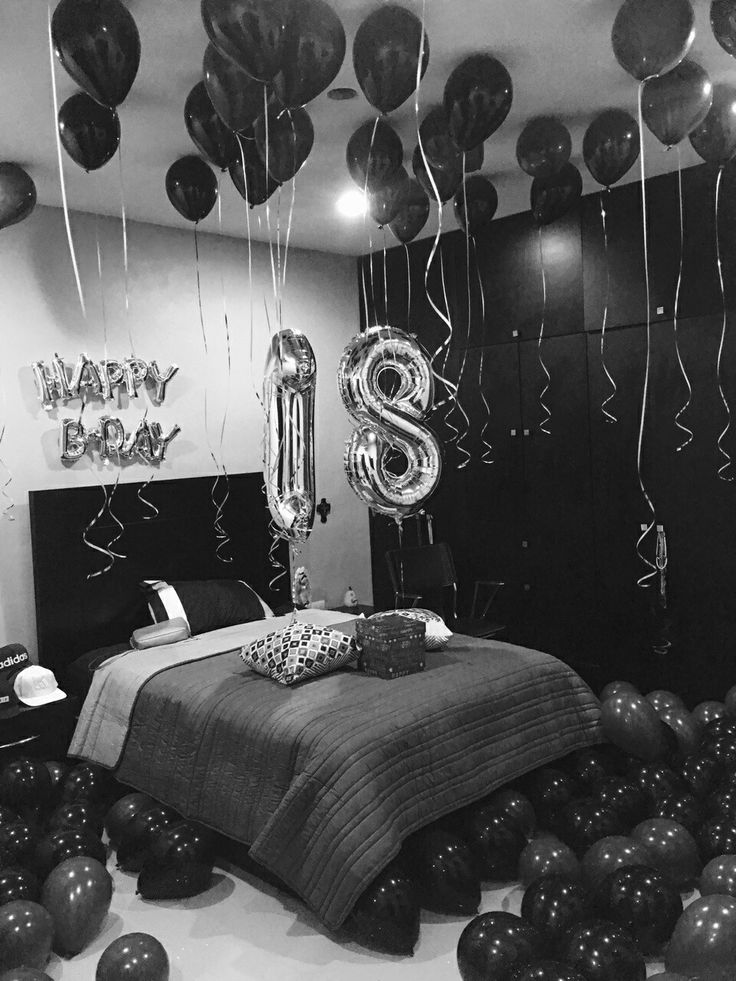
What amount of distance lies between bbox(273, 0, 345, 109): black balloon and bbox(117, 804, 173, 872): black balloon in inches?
88.4

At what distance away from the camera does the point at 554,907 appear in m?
2.23

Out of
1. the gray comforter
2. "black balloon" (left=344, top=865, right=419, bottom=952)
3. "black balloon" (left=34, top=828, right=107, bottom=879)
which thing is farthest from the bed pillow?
"black balloon" (left=344, top=865, right=419, bottom=952)

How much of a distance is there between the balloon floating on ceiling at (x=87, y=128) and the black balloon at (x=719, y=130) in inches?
78.9

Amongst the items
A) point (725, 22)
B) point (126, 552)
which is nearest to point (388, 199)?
point (725, 22)

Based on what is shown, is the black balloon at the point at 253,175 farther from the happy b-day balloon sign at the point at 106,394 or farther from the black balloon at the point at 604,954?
the black balloon at the point at 604,954

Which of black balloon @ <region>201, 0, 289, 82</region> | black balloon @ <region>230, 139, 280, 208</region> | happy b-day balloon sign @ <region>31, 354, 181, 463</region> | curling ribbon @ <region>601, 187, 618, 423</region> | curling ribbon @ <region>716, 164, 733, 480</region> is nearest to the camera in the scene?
black balloon @ <region>201, 0, 289, 82</region>

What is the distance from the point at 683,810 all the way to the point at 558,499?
2135mm

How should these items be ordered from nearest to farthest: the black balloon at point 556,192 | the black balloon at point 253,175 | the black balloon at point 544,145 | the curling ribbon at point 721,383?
the black balloon at point 253,175
the black balloon at point 544,145
the black balloon at point 556,192
the curling ribbon at point 721,383

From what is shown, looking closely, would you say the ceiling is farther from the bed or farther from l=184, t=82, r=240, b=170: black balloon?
the bed

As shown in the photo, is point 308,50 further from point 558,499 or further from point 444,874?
point 558,499

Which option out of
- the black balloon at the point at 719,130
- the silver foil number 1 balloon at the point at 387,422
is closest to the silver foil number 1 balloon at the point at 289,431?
the silver foil number 1 balloon at the point at 387,422

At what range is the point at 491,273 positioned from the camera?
489cm

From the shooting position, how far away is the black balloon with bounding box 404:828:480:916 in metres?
2.49

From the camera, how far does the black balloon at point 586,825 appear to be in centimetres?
267
